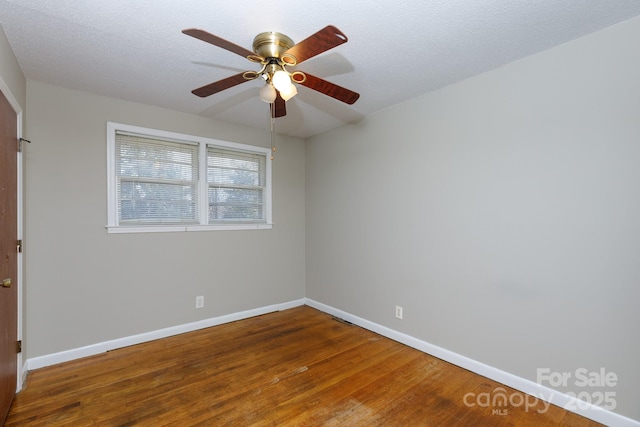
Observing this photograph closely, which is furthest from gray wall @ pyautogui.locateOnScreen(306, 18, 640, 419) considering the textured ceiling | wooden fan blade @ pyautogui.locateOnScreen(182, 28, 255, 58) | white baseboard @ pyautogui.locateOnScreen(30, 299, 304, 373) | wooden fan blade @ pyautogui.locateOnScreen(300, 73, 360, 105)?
wooden fan blade @ pyautogui.locateOnScreen(182, 28, 255, 58)

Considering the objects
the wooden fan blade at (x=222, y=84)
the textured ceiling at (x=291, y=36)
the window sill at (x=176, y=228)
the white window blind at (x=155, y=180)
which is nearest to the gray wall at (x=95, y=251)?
the window sill at (x=176, y=228)

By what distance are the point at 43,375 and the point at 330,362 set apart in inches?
93.5

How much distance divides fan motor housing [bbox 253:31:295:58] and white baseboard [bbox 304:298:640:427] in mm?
2774

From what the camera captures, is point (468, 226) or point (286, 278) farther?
point (286, 278)

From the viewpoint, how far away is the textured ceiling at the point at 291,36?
168 cm

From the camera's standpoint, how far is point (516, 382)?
7.46ft

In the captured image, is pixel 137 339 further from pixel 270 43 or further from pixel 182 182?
pixel 270 43

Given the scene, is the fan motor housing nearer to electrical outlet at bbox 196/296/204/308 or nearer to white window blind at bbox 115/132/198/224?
white window blind at bbox 115/132/198/224

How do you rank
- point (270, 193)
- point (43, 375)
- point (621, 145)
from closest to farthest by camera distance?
point (621, 145), point (43, 375), point (270, 193)

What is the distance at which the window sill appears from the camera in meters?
2.98

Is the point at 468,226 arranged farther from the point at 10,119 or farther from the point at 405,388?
the point at 10,119

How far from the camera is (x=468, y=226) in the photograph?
259cm

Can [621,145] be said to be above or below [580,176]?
above

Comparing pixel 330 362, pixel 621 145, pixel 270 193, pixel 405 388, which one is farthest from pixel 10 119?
pixel 621 145
